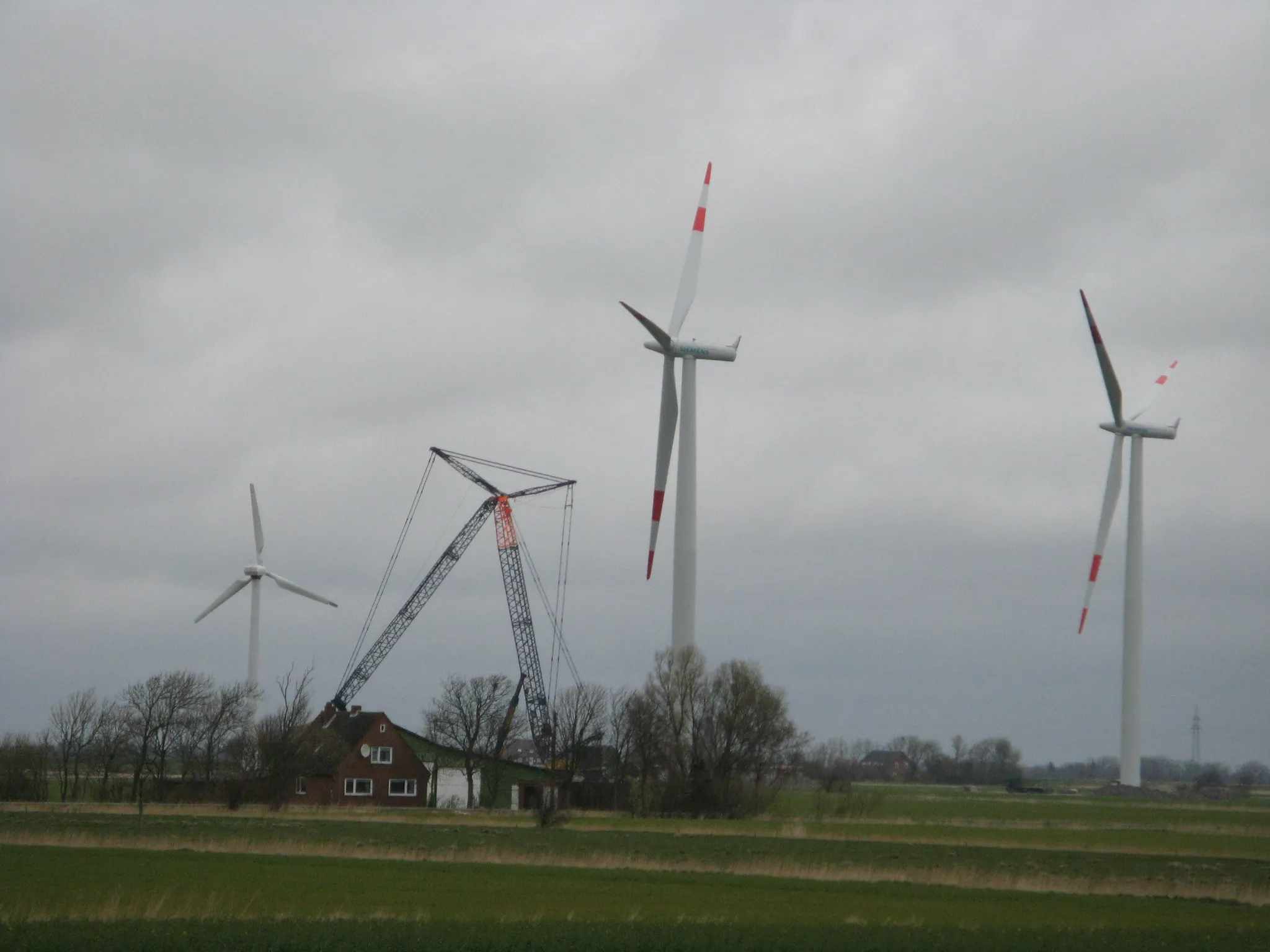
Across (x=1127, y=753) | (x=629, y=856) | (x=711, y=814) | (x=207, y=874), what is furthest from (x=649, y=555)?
(x=1127, y=753)

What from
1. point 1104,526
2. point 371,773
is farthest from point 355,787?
point 1104,526

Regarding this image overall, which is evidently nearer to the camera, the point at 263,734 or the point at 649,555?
the point at 649,555

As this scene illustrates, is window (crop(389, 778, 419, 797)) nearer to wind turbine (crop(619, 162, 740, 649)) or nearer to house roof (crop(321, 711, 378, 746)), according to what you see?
house roof (crop(321, 711, 378, 746))

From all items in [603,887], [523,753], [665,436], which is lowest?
[523,753]

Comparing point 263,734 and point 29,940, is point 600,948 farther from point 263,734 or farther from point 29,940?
point 263,734

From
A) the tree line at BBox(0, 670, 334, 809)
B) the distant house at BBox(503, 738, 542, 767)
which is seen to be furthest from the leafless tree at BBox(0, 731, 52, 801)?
the distant house at BBox(503, 738, 542, 767)

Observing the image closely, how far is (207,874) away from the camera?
32.4 metres

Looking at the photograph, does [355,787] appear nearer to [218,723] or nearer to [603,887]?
[218,723]

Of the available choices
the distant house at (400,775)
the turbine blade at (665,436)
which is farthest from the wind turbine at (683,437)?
the distant house at (400,775)

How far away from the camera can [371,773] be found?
285 feet

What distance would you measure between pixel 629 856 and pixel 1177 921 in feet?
56.9

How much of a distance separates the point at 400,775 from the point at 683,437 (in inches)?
1314

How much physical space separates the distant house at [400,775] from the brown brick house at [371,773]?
40 mm

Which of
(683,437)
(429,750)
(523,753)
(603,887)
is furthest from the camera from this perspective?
(523,753)
